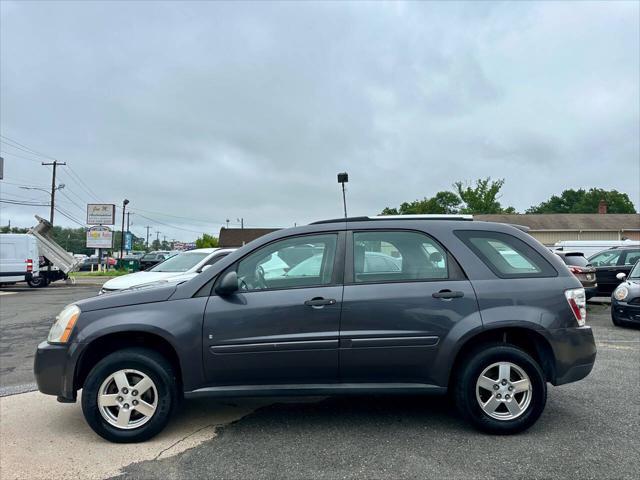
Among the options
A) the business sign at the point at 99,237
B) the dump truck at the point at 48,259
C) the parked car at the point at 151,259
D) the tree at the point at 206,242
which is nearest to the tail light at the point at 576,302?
the dump truck at the point at 48,259

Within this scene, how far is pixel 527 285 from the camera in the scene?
376cm

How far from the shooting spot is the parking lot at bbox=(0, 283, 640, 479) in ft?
10.3

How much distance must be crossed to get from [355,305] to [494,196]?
45175mm

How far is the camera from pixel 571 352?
371 cm

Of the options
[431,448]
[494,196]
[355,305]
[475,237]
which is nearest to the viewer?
[431,448]

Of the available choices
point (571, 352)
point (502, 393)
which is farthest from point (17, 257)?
point (571, 352)

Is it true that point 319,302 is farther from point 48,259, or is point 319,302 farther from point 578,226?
point 578,226

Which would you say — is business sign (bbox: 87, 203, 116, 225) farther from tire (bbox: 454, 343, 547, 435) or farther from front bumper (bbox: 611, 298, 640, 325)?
tire (bbox: 454, 343, 547, 435)

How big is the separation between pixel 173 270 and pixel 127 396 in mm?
6176

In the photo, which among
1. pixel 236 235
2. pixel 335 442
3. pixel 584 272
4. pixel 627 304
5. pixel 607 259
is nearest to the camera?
pixel 335 442

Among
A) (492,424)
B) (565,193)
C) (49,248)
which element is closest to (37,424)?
(492,424)

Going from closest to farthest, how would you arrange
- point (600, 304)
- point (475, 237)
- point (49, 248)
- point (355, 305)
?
1. point (355, 305)
2. point (475, 237)
3. point (600, 304)
4. point (49, 248)

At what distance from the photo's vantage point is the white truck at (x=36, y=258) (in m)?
18.9

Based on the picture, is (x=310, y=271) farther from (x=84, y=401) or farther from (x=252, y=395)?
(x=84, y=401)
